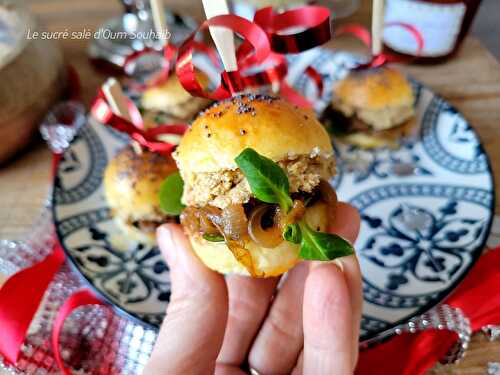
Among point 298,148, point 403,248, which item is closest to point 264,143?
point 298,148

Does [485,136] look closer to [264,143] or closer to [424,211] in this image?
[424,211]

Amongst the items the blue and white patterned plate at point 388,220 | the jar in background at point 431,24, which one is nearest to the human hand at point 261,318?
the blue and white patterned plate at point 388,220

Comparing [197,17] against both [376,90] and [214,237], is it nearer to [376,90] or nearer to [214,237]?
[376,90]

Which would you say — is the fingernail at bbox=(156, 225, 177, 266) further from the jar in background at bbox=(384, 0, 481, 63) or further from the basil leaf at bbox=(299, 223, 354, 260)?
the jar in background at bbox=(384, 0, 481, 63)

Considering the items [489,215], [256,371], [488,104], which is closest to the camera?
[256,371]

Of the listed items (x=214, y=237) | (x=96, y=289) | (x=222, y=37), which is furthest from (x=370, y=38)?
(x=96, y=289)

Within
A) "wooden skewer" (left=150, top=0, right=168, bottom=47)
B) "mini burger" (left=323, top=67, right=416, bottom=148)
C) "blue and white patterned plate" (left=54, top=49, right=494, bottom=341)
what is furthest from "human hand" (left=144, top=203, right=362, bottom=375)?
"mini burger" (left=323, top=67, right=416, bottom=148)

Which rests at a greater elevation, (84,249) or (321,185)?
Result: (321,185)
